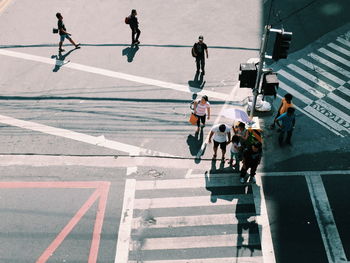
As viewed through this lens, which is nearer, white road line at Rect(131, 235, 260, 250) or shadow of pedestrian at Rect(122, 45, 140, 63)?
white road line at Rect(131, 235, 260, 250)

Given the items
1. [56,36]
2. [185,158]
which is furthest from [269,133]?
[56,36]

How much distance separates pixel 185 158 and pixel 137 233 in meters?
3.08

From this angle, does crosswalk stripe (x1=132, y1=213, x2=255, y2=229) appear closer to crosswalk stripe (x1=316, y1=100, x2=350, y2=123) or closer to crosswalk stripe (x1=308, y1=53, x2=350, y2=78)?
crosswalk stripe (x1=316, y1=100, x2=350, y2=123)

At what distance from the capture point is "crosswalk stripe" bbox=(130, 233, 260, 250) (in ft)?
31.9

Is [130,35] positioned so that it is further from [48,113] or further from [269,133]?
[269,133]

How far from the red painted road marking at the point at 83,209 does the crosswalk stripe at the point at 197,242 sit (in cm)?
102

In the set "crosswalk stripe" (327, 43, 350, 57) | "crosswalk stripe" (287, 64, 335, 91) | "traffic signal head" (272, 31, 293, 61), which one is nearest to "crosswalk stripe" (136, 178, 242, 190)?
"traffic signal head" (272, 31, 293, 61)

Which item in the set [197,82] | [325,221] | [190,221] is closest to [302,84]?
[197,82]

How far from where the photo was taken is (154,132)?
12891 mm

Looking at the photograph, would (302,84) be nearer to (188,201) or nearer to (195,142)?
(195,142)

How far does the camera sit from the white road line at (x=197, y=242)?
383 inches

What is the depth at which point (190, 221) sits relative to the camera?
10.3 m

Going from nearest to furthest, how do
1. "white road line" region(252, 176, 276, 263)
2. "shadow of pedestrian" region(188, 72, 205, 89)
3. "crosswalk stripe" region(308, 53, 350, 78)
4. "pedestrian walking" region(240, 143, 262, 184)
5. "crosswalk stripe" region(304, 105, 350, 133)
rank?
1. "white road line" region(252, 176, 276, 263)
2. "pedestrian walking" region(240, 143, 262, 184)
3. "crosswalk stripe" region(304, 105, 350, 133)
4. "shadow of pedestrian" region(188, 72, 205, 89)
5. "crosswalk stripe" region(308, 53, 350, 78)

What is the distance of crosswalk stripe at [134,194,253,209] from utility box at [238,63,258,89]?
3.23 metres
